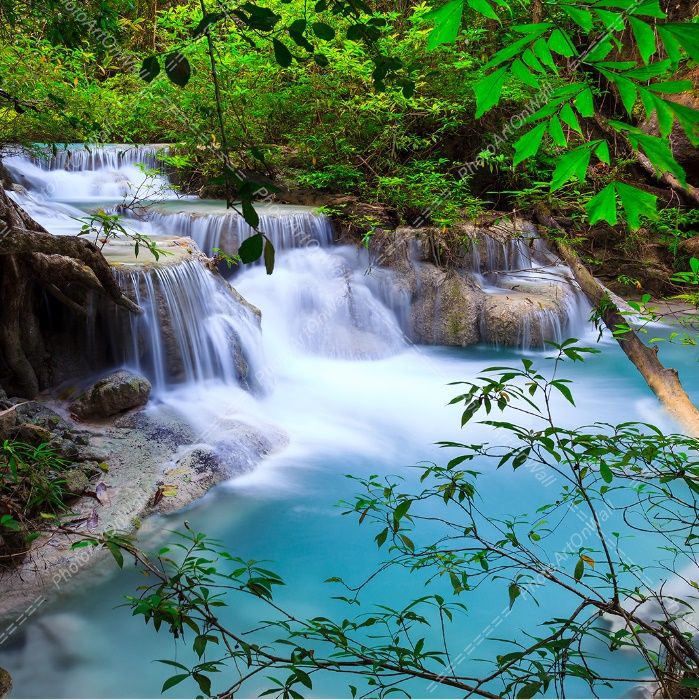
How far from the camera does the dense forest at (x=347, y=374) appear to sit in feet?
4.49

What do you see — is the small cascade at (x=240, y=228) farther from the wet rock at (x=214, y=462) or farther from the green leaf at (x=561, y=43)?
the green leaf at (x=561, y=43)

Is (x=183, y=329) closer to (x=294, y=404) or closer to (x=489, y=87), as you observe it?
(x=294, y=404)

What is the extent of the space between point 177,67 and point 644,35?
2.59 feet

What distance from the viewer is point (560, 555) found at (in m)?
3.77

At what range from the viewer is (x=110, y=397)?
500 centimetres

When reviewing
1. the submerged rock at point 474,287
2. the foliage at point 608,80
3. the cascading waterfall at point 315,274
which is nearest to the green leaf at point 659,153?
the foliage at point 608,80

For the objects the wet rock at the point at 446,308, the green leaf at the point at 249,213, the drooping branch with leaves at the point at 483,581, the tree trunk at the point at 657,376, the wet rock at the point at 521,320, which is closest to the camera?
the green leaf at the point at 249,213

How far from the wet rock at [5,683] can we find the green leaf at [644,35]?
11.2ft

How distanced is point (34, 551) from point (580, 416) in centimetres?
549

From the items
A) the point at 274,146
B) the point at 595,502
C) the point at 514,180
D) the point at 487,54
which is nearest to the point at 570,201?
the point at 514,180

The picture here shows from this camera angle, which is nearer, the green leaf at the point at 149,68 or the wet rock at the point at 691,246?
the green leaf at the point at 149,68

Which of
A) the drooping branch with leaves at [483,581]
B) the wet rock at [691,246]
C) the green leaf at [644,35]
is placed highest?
the green leaf at [644,35]

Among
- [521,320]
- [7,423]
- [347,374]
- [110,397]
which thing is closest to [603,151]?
[7,423]

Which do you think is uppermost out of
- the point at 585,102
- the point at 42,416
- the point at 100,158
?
the point at 100,158
